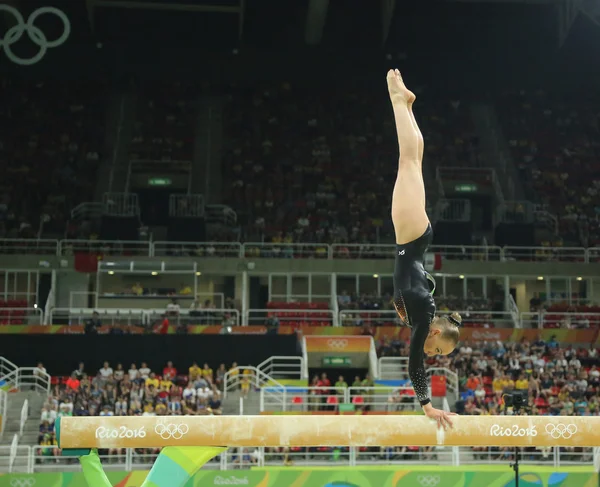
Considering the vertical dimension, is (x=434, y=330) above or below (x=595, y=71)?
below

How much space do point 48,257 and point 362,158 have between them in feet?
37.9

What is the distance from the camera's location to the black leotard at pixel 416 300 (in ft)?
22.5

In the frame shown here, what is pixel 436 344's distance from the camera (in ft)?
23.1

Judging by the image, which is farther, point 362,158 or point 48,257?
point 362,158

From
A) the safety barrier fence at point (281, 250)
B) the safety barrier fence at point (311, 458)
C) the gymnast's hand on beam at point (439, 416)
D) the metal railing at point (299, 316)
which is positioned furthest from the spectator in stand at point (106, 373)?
the gymnast's hand on beam at point (439, 416)

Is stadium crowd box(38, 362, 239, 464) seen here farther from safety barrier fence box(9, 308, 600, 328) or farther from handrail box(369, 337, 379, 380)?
safety barrier fence box(9, 308, 600, 328)

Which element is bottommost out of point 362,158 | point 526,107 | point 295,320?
point 295,320

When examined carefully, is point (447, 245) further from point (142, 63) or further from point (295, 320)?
point (142, 63)

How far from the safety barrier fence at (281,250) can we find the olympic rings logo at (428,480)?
1137 centimetres

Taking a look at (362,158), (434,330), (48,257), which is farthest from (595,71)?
(434,330)

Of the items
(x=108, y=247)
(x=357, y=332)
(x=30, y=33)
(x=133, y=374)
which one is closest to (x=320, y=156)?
(x=108, y=247)

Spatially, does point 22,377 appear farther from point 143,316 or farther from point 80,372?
point 143,316

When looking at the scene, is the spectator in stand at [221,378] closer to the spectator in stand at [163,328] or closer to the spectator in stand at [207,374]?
the spectator in stand at [207,374]

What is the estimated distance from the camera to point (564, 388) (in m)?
21.6
